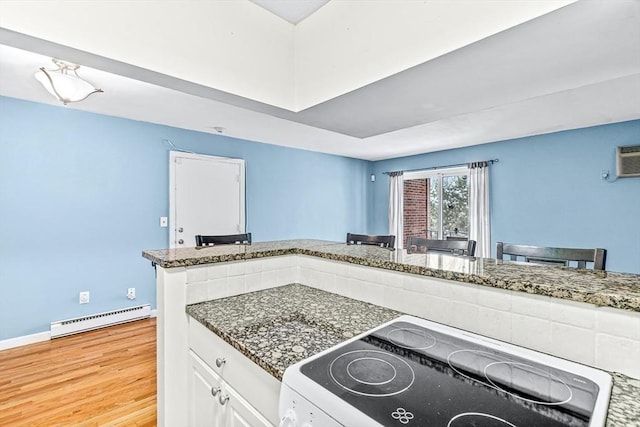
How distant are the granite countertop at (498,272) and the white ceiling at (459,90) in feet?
2.96

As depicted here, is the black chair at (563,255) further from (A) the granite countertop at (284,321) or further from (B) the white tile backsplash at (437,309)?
(A) the granite countertop at (284,321)

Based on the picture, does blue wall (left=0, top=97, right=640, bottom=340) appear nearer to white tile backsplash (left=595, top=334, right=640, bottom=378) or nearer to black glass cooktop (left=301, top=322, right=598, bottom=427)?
black glass cooktop (left=301, top=322, right=598, bottom=427)

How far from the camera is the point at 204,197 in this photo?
3959 millimetres

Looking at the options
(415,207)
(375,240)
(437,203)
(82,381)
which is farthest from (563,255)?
(415,207)

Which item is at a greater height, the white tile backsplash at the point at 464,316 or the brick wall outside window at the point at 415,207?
the brick wall outside window at the point at 415,207

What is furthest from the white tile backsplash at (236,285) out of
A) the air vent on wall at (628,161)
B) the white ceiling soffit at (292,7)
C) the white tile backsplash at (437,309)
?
the air vent on wall at (628,161)

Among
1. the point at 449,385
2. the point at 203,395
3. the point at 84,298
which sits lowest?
the point at 84,298

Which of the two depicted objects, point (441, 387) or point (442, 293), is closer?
point (441, 387)

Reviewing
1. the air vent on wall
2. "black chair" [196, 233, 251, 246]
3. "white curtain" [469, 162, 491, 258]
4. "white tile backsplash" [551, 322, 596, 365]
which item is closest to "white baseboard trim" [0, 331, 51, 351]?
"black chair" [196, 233, 251, 246]

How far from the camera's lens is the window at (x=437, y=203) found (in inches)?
195

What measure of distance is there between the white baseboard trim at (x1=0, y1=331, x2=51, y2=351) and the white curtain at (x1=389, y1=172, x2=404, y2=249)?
5.00m

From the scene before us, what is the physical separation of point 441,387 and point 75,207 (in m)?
3.74

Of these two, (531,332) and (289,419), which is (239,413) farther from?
(531,332)

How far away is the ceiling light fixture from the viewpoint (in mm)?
2066
